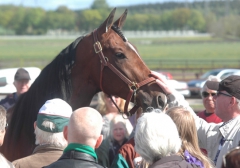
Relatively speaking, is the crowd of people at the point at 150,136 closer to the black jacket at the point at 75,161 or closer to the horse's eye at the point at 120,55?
the black jacket at the point at 75,161

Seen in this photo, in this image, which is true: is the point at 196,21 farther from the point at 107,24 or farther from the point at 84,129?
the point at 84,129

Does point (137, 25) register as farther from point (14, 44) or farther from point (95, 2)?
point (14, 44)

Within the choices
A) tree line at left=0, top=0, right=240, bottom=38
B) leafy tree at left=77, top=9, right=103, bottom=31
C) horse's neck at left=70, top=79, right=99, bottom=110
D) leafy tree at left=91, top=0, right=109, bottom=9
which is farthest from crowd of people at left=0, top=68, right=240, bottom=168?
leafy tree at left=91, top=0, right=109, bottom=9

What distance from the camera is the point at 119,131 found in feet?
22.0

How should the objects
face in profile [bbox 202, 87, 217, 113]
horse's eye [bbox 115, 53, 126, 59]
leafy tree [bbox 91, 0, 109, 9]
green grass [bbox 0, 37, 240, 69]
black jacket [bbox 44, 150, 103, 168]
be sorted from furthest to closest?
leafy tree [bbox 91, 0, 109, 9], green grass [bbox 0, 37, 240, 69], face in profile [bbox 202, 87, 217, 113], horse's eye [bbox 115, 53, 126, 59], black jacket [bbox 44, 150, 103, 168]

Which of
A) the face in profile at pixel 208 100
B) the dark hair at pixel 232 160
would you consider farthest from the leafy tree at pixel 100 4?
the dark hair at pixel 232 160

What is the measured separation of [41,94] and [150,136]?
189cm

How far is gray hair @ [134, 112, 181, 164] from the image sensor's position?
3.06m

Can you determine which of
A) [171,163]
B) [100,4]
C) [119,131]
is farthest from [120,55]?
[100,4]

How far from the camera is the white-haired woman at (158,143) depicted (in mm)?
3061

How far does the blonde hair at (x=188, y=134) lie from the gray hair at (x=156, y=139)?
396 mm

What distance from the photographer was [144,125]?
124 inches

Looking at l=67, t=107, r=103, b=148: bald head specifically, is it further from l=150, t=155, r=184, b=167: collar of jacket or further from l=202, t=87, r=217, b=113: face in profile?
l=202, t=87, r=217, b=113: face in profile

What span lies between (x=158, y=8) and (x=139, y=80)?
183824 millimetres
